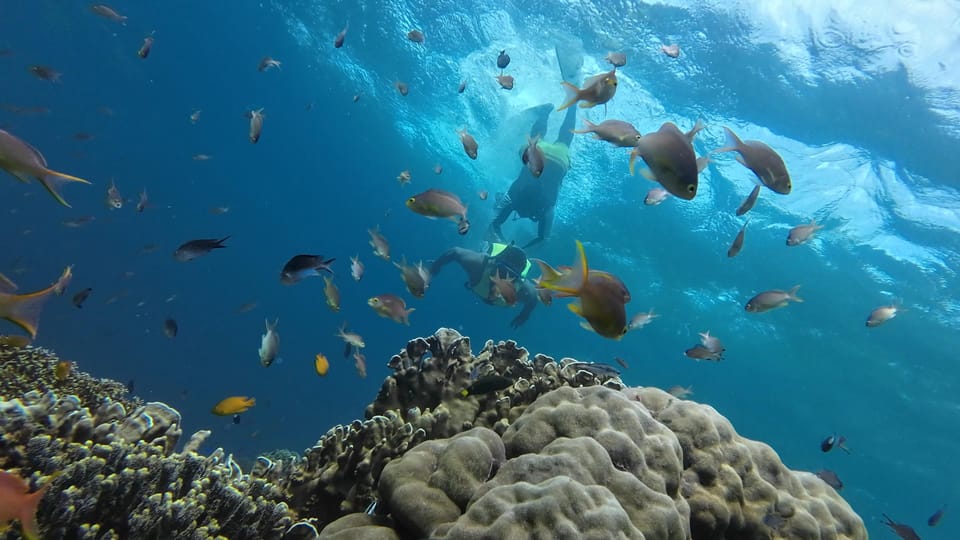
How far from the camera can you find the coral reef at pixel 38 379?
5051mm

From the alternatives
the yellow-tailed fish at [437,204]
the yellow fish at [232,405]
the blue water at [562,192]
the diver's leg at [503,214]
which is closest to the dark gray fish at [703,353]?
the yellow-tailed fish at [437,204]

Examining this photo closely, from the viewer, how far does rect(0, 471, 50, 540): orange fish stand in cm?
194

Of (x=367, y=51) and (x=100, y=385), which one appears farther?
(x=367, y=51)

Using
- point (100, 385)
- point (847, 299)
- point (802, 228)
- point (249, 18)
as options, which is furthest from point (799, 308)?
point (249, 18)

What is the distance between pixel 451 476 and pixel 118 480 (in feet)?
6.15

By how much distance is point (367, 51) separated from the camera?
2847 centimetres

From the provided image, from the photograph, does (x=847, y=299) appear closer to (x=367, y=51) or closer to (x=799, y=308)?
(x=799, y=308)

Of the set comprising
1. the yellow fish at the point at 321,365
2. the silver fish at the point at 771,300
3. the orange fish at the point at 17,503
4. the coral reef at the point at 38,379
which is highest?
the orange fish at the point at 17,503

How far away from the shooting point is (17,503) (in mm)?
1983

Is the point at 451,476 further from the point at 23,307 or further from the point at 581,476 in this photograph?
the point at 23,307

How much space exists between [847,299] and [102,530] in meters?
32.9

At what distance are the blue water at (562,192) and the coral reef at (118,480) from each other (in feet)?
52.4

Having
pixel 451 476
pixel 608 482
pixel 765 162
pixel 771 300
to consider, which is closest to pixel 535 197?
pixel 771 300

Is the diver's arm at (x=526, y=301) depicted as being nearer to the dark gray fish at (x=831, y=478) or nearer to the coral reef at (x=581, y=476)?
the dark gray fish at (x=831, y=478)
